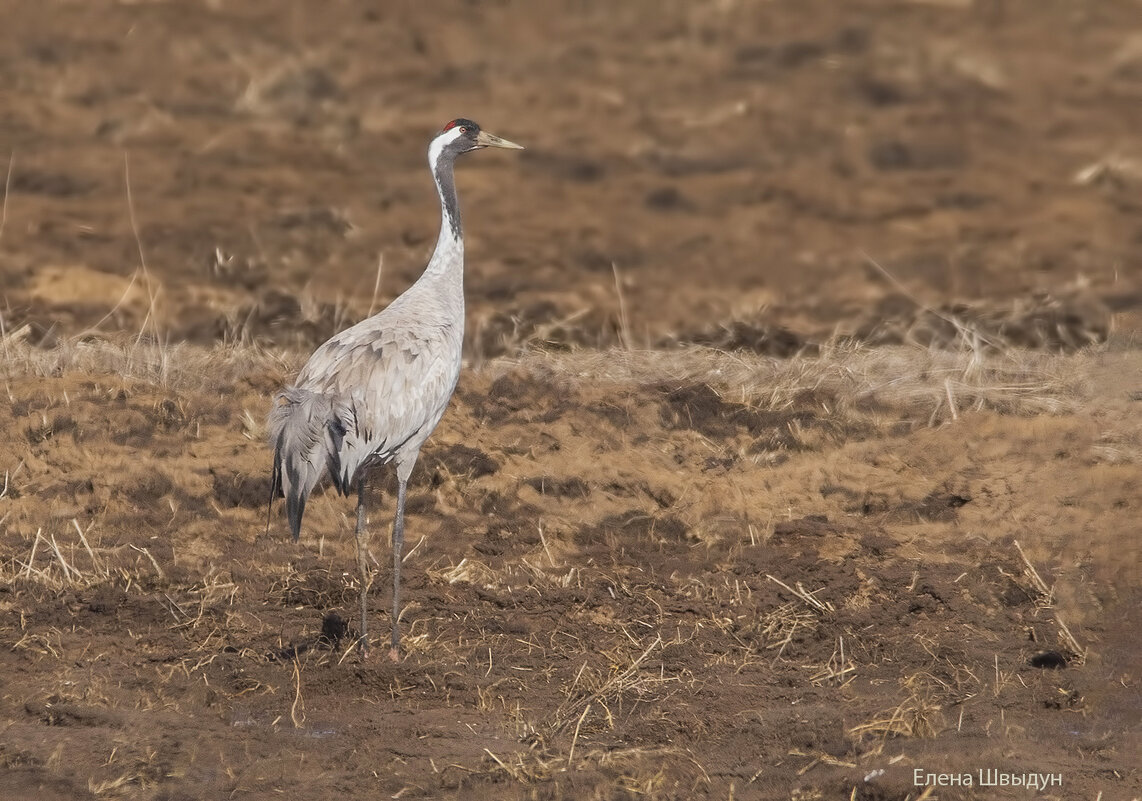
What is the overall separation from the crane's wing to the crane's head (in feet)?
3.39

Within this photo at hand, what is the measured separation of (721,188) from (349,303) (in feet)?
8.80

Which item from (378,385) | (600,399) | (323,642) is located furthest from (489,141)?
(323,642)

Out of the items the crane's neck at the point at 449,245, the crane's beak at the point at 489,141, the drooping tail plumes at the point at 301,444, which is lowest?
the drooping tail plumes at the point at 301,444

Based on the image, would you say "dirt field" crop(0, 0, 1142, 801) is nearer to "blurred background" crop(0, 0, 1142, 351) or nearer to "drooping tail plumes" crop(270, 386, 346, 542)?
"blurred background" crop(0, 0, 1142, 351)

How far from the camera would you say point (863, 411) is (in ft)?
23.4

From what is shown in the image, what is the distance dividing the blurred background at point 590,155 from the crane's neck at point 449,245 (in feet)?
10.8

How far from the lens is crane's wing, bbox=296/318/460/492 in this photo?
539 centimetres

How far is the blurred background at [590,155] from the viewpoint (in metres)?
9.87

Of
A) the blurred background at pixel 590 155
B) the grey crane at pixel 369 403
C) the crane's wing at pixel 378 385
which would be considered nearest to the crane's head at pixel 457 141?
the grey crane at pixel 369 403

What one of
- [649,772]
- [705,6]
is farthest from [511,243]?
[649,772]

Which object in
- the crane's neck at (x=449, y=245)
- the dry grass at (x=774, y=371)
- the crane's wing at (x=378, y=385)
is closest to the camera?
the crane's wing at (x=378, y=385)

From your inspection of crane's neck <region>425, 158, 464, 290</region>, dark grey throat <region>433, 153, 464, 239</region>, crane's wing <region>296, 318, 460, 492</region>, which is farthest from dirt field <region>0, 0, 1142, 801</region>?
dark grey throat <region>433, 153, 464, 239</region>

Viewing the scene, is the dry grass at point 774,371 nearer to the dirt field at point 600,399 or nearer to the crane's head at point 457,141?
the dirt field at point 600,399

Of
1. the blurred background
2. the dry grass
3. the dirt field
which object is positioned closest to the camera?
the dirt field
